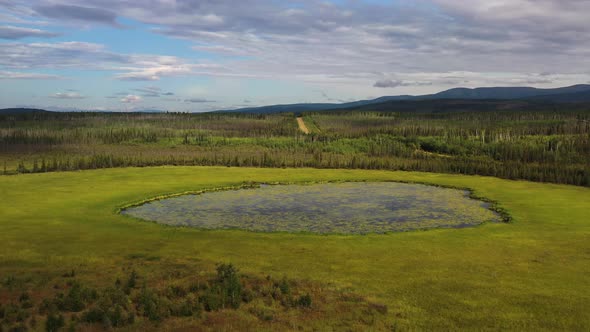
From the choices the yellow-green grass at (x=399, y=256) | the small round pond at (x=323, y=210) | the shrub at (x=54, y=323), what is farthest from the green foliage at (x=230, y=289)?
the small round pond at (x=323, y=210)

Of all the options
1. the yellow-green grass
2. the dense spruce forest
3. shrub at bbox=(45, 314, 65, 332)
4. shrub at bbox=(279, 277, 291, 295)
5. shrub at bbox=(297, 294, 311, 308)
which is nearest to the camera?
shrub at bbox=(45, 314, 65, 332)

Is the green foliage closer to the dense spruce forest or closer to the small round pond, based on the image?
the small round pond

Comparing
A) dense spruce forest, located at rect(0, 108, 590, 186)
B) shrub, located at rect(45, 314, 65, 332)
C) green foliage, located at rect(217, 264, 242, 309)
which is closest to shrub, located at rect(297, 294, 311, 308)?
green foliage, located at rect(217, 264, 242, 309)

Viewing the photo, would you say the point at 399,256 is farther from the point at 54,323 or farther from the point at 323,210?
the point at 323,210

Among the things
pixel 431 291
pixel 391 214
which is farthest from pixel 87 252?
pixel 391 214

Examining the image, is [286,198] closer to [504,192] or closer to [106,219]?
[106,219]

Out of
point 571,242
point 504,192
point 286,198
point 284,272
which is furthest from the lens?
point 504,192
